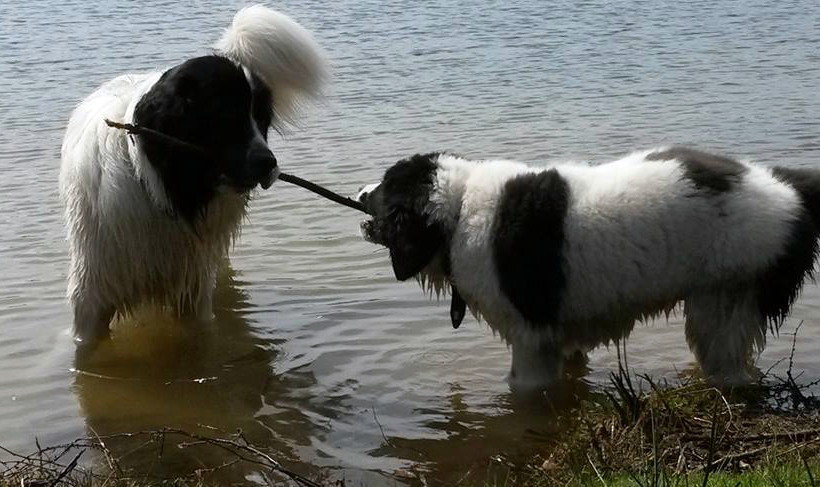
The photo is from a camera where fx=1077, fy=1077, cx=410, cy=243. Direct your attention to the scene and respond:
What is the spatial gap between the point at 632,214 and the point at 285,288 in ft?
9.61

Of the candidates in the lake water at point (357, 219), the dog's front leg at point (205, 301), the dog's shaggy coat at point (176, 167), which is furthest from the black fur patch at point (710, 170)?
the dog's front leg at point (205, 301)

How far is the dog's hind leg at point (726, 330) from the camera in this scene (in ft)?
15.0

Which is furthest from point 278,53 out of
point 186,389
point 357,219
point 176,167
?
point 357,219

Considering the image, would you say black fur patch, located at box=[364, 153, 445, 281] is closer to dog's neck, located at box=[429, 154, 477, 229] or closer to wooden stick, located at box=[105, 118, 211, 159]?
dog's neck, located at box=[429, 154, 477, 229]

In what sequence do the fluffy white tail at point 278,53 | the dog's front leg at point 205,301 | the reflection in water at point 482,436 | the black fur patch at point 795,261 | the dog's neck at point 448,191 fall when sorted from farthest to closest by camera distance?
1. the dog's front leg at point 205,301
2. the fluffy white tail at point 278,53
3. the dog's neck at point 448,191
4. the black fur patch at point 795,261
5. the reflection in water at point 482,436

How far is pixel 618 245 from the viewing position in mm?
4516

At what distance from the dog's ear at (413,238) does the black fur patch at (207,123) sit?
0.66 m

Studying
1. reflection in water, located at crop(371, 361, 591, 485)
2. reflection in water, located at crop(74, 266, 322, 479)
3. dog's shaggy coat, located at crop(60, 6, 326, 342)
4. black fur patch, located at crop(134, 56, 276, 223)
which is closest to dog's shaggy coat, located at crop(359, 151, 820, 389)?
reflection in water, located at crop(371, 361, 591, 485)

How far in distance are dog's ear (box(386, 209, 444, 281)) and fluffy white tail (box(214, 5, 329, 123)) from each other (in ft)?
4.17

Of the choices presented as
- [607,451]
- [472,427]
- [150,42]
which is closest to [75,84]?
[150,42]

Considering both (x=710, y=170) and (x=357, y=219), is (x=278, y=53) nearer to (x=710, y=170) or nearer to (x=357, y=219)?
(x=710, y=170)

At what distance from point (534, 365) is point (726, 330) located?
2.77ft

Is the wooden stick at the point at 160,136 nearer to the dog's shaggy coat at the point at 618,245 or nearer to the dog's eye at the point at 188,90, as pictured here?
the dog's eye at the point at 188,90

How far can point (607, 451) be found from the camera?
3.94 metres
